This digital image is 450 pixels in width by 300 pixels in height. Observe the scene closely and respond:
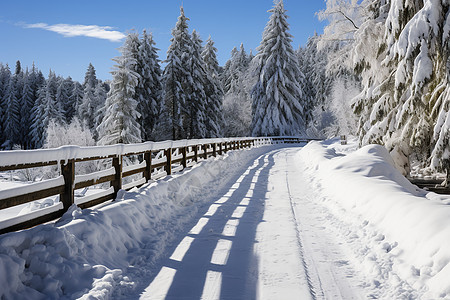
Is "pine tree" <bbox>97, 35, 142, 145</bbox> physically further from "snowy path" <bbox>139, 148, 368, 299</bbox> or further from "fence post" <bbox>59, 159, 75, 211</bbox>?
"fence post" <bbox>59, 159, 75, 211</bbox>

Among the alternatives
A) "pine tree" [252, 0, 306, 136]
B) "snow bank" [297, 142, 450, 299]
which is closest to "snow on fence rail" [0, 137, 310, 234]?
"snow bank" [297, 142, 450, 299]

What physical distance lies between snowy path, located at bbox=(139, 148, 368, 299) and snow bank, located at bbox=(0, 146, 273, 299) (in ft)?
1.29

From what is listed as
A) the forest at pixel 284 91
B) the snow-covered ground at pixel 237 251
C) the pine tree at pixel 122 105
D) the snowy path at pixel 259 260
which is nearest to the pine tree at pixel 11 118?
the forest at pixel 284 91

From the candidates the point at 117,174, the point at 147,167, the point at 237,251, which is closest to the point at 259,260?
the point at 237,251

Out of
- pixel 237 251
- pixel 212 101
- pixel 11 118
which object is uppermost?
pixel 212 101

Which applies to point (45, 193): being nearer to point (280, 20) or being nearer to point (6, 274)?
point (6, 274)

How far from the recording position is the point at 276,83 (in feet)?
147

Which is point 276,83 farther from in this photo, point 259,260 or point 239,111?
point 259,260

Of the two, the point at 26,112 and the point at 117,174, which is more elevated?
the point at 26,112

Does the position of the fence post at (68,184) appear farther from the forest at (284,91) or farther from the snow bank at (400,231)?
the forest at (284,91)

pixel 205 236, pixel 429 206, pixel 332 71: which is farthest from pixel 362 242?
pixel 332 71

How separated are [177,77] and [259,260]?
36.2 meters

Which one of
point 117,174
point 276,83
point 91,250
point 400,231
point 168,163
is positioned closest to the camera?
point 91,250

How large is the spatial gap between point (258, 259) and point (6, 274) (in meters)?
3.12
